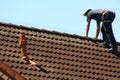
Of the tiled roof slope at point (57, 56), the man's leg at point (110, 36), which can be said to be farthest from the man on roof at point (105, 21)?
the tiled roof slope at point (57, 56)

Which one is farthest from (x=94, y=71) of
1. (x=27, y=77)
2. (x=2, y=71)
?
(x=2, y=71)

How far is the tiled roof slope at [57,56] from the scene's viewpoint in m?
11.4

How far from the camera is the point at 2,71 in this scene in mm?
10227

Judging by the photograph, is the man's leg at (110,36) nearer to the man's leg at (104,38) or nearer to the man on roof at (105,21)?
the man on roof at (105,21)

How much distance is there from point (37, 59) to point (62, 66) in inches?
25.5

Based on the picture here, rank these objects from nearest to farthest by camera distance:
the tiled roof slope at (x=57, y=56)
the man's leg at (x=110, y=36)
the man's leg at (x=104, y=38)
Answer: the tiled roof slope at (x=57, y=56) < the man's leg at (x=110, y=36) < the man's leg at (x=104, y=38)

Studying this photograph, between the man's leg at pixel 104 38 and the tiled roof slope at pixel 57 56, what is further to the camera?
the man's leg at pixel 104 38

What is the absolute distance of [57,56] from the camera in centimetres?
1213

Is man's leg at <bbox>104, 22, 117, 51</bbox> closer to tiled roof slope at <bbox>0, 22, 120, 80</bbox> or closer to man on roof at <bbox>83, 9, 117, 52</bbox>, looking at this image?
man on roof at <bbox>83, 9, 117, 52</bbox>

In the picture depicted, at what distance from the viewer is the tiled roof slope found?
37.3 feet

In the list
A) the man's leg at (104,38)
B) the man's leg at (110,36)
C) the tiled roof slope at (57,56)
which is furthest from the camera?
the man's leg at (104,38)

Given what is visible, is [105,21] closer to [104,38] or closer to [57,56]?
[104,38]

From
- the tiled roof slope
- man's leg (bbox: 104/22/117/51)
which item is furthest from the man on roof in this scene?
the tiled roof slope

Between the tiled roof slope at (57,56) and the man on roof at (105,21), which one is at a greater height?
the man on roof at (105,21)
